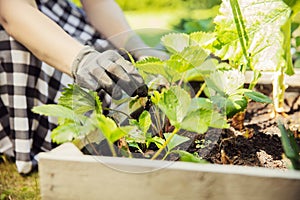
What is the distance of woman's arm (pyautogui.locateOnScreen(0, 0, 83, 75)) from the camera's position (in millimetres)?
1226

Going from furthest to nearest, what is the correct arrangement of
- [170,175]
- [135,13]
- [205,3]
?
[135,13] → [205,3] → [170,175]

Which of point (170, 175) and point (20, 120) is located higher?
point (170, 175)

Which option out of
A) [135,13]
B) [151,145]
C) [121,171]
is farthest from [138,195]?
[135,13]

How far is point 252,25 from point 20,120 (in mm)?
858

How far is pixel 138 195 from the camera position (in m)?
0.90

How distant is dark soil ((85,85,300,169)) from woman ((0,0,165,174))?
6.4 inches

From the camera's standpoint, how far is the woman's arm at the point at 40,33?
1.23m

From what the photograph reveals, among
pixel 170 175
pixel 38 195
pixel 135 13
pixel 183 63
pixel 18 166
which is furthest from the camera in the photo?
pixel 135 13

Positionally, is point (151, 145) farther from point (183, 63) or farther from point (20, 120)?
point (20, 120)

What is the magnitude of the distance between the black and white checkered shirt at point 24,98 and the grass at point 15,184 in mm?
30

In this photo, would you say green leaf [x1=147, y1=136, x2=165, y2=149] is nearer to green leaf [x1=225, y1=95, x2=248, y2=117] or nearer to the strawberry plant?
the strawberry plant

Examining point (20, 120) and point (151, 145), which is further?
point (20, 120)

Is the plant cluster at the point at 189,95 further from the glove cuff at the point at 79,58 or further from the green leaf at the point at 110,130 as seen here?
the glove cuff at the point at 79,58

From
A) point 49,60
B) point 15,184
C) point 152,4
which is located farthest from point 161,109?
point 152,4
